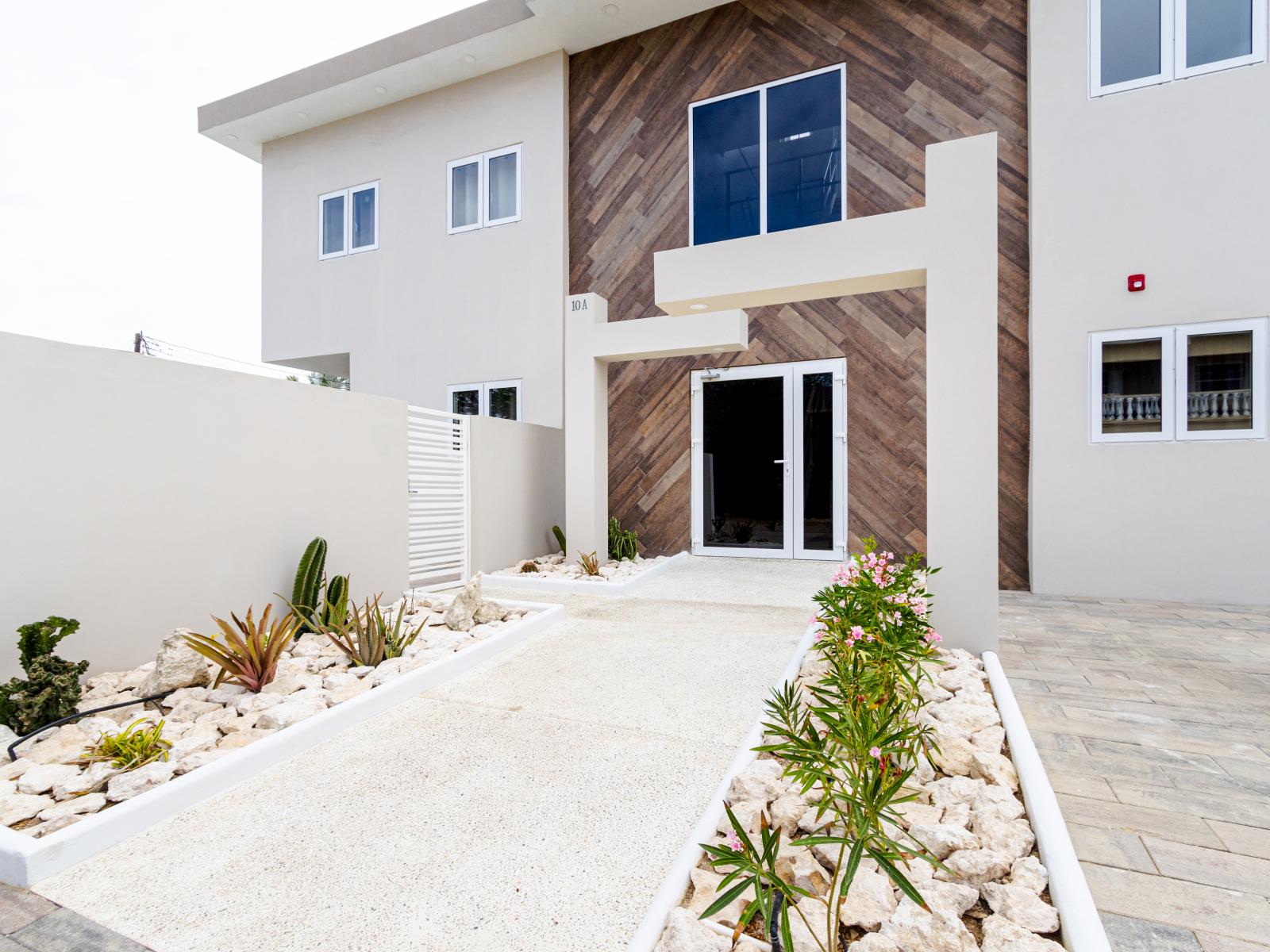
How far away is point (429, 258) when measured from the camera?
340 inches

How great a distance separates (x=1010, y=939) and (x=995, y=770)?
82cm

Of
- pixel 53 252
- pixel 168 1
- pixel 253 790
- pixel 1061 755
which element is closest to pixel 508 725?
pixel 253 790

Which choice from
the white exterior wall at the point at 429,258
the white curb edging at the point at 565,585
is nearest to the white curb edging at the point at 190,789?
the white curb edging at the point at 565,585

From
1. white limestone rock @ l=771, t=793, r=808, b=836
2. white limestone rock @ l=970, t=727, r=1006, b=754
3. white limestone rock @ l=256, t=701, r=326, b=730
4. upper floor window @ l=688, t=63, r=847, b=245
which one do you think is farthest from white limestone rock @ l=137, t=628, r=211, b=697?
upper floor window @ l=688, t=63, r=847, b=245

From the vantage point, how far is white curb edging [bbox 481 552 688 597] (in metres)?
5.46

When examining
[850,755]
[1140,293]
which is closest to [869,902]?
[850,755]

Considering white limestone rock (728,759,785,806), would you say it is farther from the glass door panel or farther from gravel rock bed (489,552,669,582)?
the glass door panel

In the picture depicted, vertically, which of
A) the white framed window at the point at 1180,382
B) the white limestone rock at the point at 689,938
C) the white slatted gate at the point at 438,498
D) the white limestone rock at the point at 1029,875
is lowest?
the white limestone rock at the point at 689,938

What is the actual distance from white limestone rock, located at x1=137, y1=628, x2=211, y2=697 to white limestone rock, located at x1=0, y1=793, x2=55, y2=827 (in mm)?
790

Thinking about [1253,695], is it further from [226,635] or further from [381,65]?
[381,65]

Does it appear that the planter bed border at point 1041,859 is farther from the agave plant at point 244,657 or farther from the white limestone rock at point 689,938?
the agave plant at point 244,657

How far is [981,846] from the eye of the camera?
67.7 inches

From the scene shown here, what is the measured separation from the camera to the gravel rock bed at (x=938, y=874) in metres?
1.38

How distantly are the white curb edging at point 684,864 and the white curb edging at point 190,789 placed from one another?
164 cm
